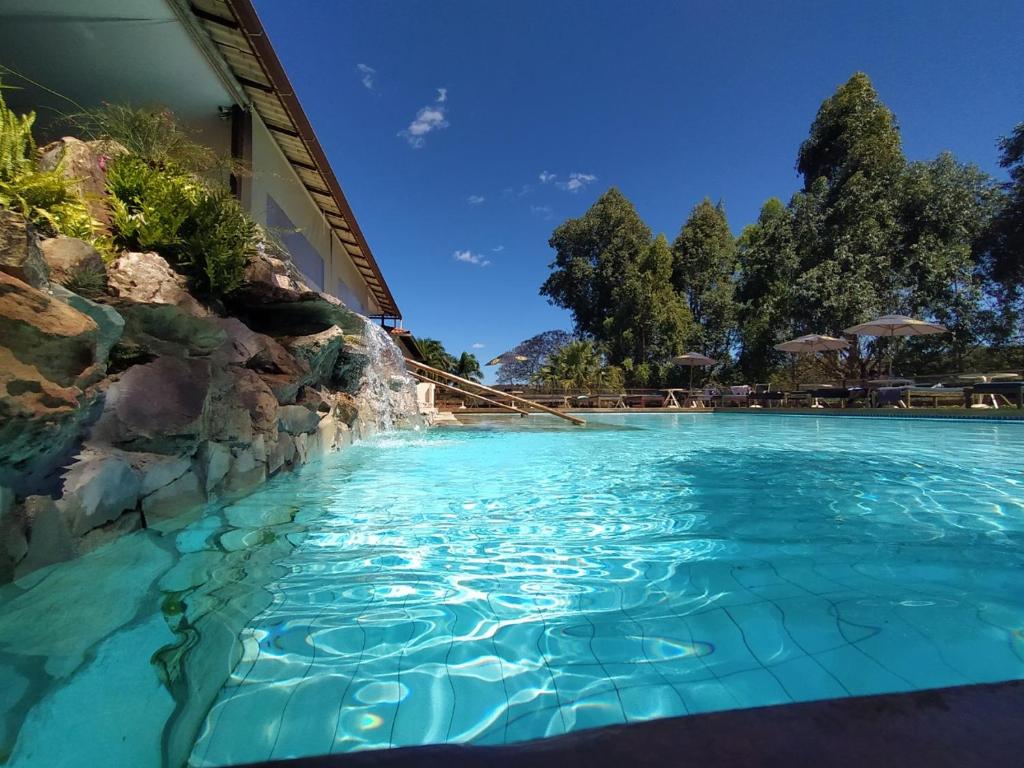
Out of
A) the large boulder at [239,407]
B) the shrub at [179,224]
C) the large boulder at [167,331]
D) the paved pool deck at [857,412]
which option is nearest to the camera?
the large boulder at [167,331]

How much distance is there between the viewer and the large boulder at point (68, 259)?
266cm

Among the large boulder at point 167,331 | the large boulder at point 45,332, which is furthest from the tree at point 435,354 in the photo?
the large boulder at point 45,332

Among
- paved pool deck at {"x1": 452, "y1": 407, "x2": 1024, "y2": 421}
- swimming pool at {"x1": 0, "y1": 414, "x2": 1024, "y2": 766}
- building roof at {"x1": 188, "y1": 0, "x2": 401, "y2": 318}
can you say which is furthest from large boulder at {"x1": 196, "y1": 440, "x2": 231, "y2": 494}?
paved pool deck at {"x1": 452, "y1": 407, "x2": 1024, "y2": 421}

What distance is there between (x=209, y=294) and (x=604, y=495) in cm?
387

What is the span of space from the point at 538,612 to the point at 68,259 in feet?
10.7

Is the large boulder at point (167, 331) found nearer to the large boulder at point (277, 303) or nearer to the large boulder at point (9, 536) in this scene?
the large boulder at point (277, 303)

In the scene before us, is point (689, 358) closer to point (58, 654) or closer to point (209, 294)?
point (209, 294)

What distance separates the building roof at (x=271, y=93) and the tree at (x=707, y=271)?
Answer: 19.7m

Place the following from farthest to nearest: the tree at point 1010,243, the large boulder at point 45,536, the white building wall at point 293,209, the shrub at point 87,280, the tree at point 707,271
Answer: the tree at point 707,271
the tree at point 1010,243
the white building wall at point 293,209
the shrub at point 87,280
the large boulder at point 45,536

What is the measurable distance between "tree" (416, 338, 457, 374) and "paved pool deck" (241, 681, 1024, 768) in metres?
25.2

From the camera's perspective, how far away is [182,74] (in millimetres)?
6223

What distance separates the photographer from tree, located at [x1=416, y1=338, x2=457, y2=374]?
26.5 m

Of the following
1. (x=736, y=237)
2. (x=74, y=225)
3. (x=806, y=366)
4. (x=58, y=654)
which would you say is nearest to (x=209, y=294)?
(x=74, y=225)

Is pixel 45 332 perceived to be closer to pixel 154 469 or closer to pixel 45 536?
pixel 45 536
